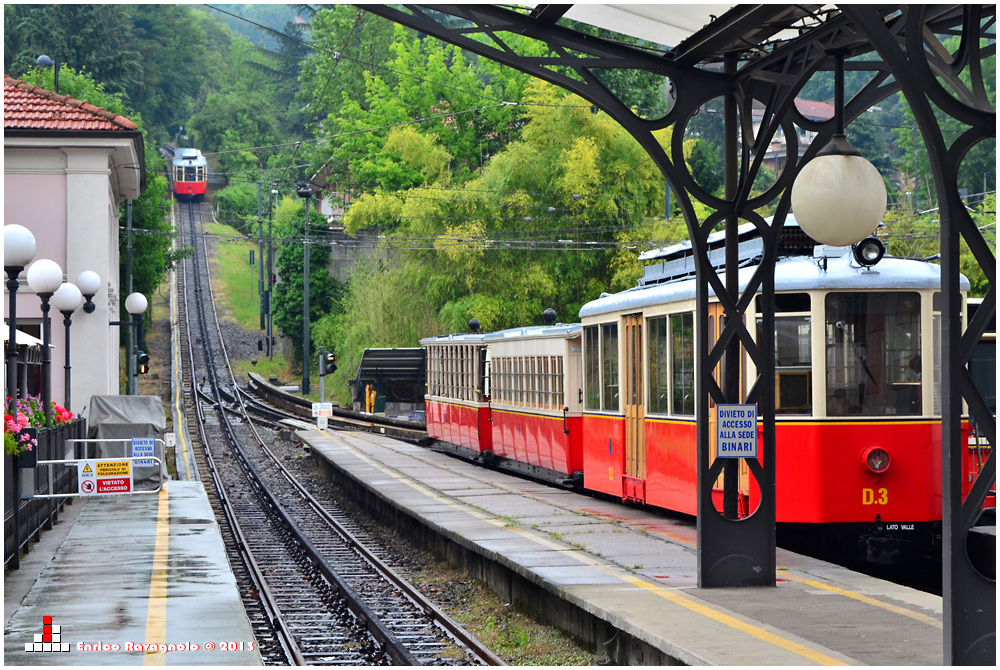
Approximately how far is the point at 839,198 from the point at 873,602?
3.42m

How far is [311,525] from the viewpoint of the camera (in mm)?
19797

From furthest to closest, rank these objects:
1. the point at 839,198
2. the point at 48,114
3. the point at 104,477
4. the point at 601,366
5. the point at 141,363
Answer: the point at 141,363 < the point at 48,114 < the point at 601,366 < the point at 104,477 < the point at 839,198

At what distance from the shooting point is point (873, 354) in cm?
1122

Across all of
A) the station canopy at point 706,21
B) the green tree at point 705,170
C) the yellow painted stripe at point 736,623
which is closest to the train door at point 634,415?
the yellow painted stripe at point 736,623

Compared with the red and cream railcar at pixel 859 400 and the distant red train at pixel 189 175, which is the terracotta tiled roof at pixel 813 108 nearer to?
the distant red train at pixel 189 175

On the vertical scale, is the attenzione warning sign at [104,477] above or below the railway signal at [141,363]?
below

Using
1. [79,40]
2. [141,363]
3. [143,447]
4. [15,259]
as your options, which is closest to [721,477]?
[15,259]

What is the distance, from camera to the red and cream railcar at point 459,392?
24.8 metres

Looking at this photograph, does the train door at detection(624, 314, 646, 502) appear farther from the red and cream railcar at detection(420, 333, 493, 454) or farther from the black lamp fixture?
the red and cream railcar at detection(420, 333, 493, 454)

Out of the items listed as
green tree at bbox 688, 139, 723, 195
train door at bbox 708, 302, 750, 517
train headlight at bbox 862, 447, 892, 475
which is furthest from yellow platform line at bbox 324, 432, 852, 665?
green tree at bbox 688, 139, 723, 195

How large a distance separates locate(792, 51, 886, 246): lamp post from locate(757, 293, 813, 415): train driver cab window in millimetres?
4172

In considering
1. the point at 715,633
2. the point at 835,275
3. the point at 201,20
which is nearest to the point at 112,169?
the point at 835,275

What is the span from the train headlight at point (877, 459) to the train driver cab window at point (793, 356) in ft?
2.09

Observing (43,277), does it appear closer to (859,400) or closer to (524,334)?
(859,400)
